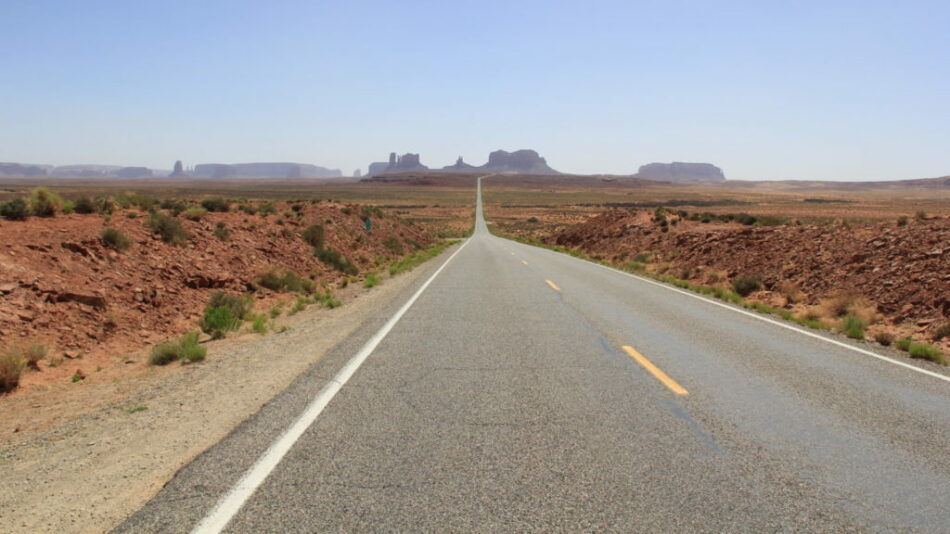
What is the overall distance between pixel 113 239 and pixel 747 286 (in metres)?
15.8

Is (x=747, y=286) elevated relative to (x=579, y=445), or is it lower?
lower

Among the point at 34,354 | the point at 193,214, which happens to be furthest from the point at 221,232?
the point at 34,354

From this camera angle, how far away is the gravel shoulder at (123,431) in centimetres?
390

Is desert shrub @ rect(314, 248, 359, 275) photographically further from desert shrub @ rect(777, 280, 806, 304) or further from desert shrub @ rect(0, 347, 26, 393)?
desert shrub @ rect(0, 347, 26, 393)

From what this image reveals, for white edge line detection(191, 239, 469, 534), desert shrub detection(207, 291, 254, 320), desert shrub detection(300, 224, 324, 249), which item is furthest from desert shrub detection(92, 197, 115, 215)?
white edge line detection(191, 239, 469, 534)

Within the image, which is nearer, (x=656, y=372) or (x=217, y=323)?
(x=656, y=372)

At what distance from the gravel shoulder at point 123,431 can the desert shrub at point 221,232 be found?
10074 mm

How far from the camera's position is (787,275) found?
17672 millimetres

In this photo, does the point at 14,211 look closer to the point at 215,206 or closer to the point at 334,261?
the point at 215,206

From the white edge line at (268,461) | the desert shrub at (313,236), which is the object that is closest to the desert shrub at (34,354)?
the white edge line at (268,461)

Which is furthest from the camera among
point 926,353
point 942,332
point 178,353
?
point 942,332

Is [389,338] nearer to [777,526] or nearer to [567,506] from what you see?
[567,506]

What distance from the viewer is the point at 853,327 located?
11.0 meters

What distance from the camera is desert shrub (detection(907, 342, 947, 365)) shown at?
8.94m
